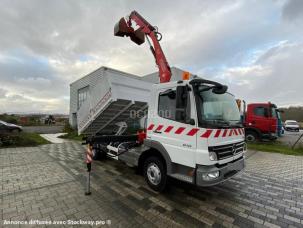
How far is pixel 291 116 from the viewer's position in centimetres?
3703

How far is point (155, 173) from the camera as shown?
3.87 meters

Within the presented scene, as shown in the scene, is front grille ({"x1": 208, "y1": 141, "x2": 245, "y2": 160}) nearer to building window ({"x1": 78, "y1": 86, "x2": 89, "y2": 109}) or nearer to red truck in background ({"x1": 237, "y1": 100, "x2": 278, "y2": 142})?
red truck in background ({"x1": 237, "y1": 100, "x2": 278, "y2": 142})

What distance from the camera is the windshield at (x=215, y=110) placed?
3.18 meters

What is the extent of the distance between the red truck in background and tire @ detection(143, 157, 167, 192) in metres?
7.78

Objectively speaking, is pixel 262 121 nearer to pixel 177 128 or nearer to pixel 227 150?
pixel 227 150

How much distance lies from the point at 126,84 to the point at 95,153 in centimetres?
309

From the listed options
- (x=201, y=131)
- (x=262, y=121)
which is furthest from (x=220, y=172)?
(x=262, y=121)

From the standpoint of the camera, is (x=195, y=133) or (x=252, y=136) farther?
(x=252, y=136)

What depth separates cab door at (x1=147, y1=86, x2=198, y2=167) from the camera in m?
3.21

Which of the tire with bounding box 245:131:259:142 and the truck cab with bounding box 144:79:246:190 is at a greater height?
the truck cab with bounding box 144:79:246:190

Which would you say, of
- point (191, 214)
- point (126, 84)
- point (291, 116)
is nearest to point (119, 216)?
point (191, 214)

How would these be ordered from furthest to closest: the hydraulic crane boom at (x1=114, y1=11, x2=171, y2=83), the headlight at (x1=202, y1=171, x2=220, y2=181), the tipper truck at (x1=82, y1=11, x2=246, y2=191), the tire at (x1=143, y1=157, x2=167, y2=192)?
1. the hydraulic crane boom at (x1=114, y1=11, x2=171, y2=83)
2. the tire at (x1=143, y1=157, x2=167, y2=192)
3. the tipper truck at (x1=82, y1=11, x2=246, y2=191)
4. the headlight at (x1=202, y1=171, x2=220, y2=181)

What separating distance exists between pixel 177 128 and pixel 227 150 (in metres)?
1.06

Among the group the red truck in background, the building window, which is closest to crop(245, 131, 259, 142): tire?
the red truck in background
